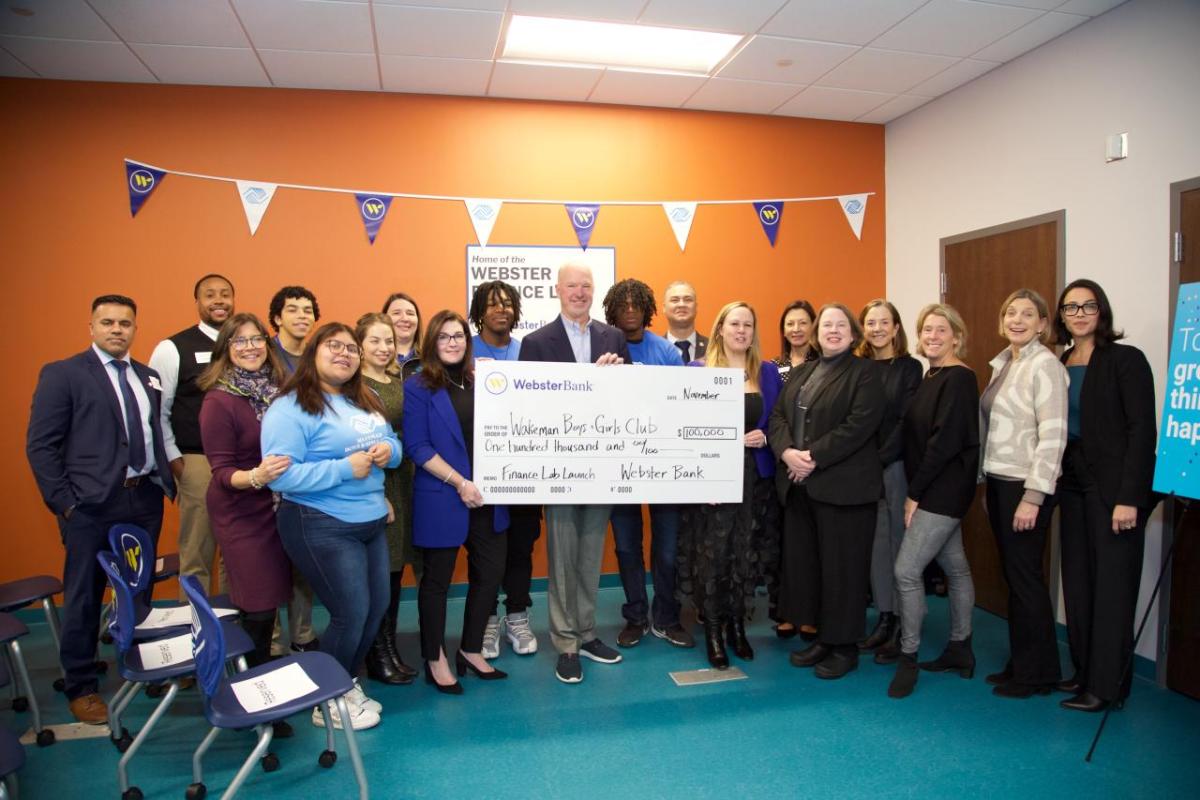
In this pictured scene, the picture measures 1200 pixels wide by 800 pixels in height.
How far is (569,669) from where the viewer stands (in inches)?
126

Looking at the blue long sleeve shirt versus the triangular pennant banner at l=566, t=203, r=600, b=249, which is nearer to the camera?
the blue long sleeve shirt

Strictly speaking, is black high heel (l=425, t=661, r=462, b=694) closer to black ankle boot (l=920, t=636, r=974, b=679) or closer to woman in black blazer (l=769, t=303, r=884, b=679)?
woman in black blazer (l=769, t=303, r=884, b=679)

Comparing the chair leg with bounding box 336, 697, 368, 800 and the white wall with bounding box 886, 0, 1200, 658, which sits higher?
the white wall with bounding box 886, 0, 1200, 658

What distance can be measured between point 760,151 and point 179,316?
3.78 metres

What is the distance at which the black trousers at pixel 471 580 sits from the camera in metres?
3.02

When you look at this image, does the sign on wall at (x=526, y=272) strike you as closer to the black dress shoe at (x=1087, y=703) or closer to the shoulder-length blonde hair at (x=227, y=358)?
the shoulder-length blonde hair at (x=227, y=358)

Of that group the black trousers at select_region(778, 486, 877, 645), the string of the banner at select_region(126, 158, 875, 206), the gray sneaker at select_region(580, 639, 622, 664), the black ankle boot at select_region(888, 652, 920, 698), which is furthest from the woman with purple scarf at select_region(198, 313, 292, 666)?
the black ankle boot at select_region(888, 652, 920, 698)

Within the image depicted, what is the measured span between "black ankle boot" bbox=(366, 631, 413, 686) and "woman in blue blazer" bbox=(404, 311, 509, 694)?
17 cm

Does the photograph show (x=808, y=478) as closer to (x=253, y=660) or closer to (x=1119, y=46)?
(x=253, y=660)

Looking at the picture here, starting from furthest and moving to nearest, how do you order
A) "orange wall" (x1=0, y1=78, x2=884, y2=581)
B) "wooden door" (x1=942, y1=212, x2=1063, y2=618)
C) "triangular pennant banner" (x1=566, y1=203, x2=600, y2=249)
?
"triangular pennant banner" (x1=566, y1=203, x2=600, y2=249) → "orange wall" (x1=0, y1=78, x2=884, y2=581) → "wooden door" (x1=942, y1=212, x2=1063, y2=618)

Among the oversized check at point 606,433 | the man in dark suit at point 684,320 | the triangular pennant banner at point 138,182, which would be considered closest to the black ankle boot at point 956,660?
the oversized check at point 606,433

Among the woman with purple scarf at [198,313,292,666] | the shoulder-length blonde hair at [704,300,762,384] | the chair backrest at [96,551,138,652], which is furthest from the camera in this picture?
the shoulder-length blonde hair at [704,300,762,384]

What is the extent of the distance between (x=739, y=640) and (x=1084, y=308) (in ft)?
6.68

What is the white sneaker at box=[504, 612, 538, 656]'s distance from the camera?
3.53 m
